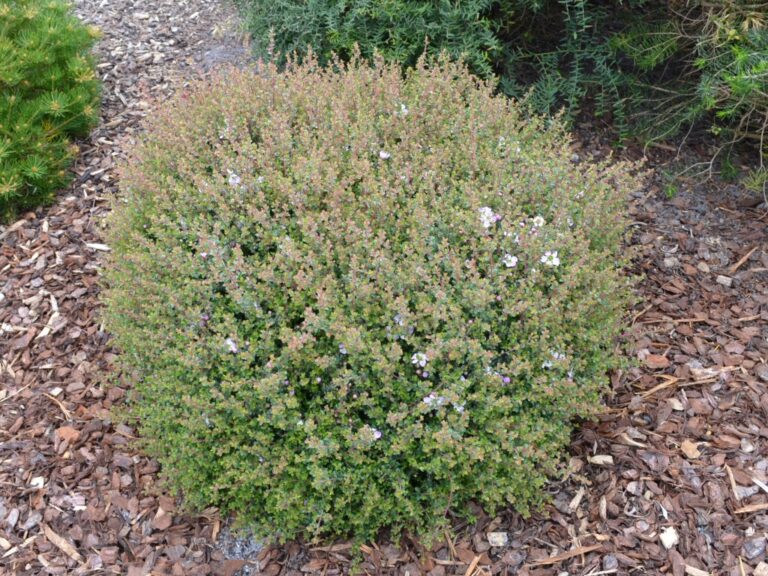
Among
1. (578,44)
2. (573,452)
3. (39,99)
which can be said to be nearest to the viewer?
(573,452)

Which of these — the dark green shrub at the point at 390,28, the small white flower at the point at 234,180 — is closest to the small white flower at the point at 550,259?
the small white flower at the point at 234,180

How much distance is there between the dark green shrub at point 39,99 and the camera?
3910 mm

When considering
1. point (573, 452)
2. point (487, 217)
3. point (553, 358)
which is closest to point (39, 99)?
point (487, 217)

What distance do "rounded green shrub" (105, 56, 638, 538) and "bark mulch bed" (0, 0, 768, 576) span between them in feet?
0.56

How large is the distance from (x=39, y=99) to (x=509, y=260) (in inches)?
122

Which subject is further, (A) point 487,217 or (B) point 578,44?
(B) point 578,44

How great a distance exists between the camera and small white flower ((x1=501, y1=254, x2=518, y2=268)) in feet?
7.99

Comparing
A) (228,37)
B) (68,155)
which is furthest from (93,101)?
(228,37)

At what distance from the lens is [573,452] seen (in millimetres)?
2723

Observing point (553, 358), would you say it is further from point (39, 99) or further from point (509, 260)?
point (39, 99)

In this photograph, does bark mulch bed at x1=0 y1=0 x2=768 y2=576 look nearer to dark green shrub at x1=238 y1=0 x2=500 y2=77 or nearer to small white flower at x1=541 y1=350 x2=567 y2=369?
small white flower at x1=541 y1=350 x2=567 y2=369

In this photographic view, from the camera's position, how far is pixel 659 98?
13.1 ft

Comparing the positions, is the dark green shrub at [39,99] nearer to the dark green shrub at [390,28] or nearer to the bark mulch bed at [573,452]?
the bark mulch bed at [573,452]

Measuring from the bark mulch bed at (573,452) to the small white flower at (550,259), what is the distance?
0.57 m
